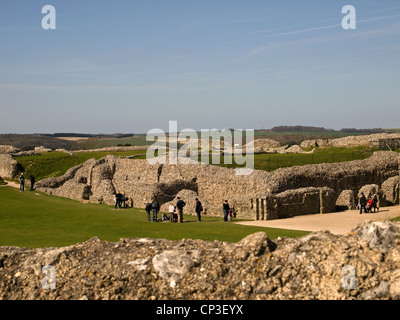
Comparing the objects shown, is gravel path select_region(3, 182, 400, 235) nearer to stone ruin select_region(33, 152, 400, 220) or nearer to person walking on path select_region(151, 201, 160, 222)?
stone ruin select_region(33, 152, 400, 220)

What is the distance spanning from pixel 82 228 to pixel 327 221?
12.9m

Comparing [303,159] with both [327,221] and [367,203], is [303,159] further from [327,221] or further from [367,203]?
[327,221]

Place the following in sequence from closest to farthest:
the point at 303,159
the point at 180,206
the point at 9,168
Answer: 1. the point at 180,206
2. the point at 303,159
3. the point at 9,168

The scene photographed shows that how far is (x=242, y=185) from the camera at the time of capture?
34.4 m

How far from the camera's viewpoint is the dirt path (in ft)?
81.9

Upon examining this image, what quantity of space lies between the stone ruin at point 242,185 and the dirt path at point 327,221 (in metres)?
1.16

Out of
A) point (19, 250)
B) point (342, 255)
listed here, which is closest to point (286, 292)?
point (342, 255)

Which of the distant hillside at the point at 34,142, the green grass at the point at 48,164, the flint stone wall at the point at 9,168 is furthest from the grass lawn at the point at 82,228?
the distant hillside at the point at 34,142

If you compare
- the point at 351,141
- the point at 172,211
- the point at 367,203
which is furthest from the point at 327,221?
the point at 351,141

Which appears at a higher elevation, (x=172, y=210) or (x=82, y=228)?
(x=172, y=210)

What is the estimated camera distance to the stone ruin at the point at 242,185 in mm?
30797

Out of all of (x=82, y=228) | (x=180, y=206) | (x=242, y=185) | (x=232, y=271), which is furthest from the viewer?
(x=242, y=185)
